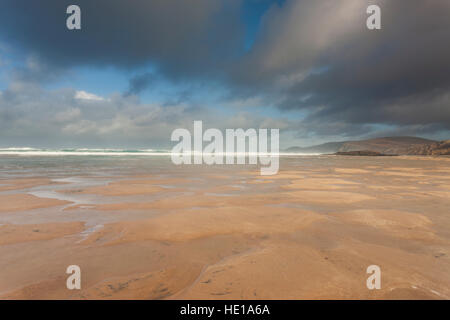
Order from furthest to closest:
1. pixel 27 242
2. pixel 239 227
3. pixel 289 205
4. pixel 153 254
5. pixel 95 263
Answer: pixel 289 205
pixel 239 227
pixel 27 242
pixel 153 254
pixel 95 263

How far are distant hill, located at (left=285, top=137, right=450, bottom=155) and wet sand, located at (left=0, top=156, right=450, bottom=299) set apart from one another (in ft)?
197

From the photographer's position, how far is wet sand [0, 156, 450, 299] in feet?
6.15

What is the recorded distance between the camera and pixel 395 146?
108 metres

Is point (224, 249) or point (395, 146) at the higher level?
point (395, 146)

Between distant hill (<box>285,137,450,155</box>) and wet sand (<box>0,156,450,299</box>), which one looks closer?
wet sand (<box>0,156,450,299</box>)

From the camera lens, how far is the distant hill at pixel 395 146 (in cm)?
4825

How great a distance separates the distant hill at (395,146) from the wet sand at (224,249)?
60.0 m

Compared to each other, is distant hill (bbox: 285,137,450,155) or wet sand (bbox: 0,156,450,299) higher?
distant hill (bbox: 285,137,450,155)

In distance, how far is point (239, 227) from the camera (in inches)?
137

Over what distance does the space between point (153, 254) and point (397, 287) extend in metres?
2.54

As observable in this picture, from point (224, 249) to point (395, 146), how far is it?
5411 inches
